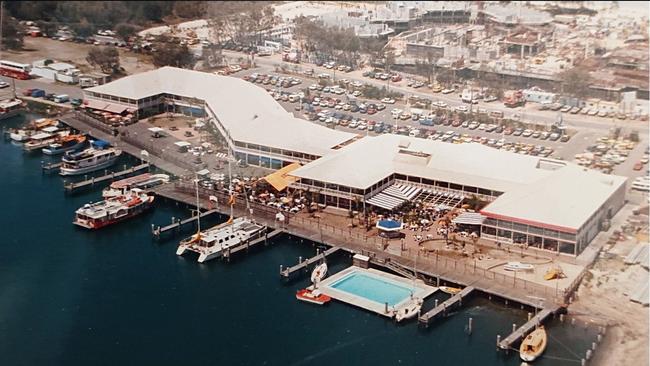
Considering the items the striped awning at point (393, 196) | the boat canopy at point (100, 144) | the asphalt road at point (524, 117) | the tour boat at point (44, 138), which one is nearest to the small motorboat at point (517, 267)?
the striped awning at point (393, 196)


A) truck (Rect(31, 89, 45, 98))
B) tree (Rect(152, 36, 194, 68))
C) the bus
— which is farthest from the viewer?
tree (Rect(152, 36, 194, 68))

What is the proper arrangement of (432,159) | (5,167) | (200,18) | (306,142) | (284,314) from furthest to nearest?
(200,18) → (5,167) → (306,142) → (432,159) → (284,314)

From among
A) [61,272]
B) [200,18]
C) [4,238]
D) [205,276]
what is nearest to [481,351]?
[205,276]

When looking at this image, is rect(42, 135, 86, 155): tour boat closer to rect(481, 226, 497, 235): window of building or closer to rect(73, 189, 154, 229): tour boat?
rect(73, 189, 154, 229): tour boat

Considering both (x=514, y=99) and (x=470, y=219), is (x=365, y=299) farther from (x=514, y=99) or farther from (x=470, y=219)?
(x=514, y=99)

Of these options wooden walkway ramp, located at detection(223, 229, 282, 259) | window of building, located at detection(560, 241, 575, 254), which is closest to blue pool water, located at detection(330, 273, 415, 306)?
wooden walkway ramp, located at detection(223, 229, 282, 259)

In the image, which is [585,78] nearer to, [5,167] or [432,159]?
[432,159]

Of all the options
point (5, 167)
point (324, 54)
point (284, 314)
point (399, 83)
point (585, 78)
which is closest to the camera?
point (284, 314)
